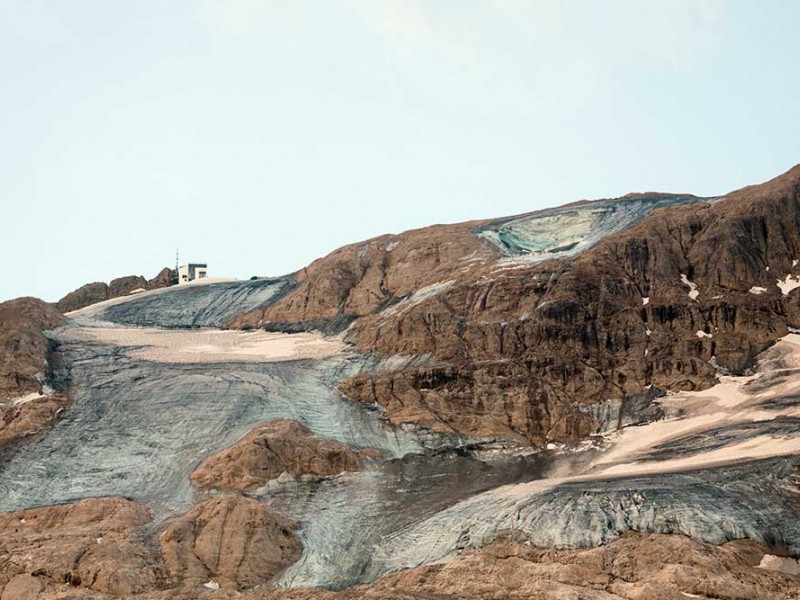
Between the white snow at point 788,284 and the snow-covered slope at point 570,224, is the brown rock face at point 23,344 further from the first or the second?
the white snow at point 788,284

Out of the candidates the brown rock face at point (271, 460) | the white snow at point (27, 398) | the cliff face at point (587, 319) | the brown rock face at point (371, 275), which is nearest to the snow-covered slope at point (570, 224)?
the cliff face at point (587, 319)

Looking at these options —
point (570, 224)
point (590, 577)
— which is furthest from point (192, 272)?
point (590, 577)

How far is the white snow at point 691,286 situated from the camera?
77.1 m

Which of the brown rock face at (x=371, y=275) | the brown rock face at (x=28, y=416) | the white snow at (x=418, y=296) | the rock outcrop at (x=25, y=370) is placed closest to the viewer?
the brown rock face at (x=28, y=416)

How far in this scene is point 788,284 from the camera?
77.1 meters

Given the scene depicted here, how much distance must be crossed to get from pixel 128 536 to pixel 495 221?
53.4m

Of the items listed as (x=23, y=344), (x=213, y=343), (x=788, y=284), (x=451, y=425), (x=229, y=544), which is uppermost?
(x=23, y=344)

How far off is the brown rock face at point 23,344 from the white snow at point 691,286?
44889 mm

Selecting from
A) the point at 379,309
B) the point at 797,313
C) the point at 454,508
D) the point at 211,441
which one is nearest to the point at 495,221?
the point at 379,309

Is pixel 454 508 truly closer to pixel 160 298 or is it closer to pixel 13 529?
pixel 13 529

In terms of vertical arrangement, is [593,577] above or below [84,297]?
below

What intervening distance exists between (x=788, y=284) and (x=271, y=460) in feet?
124

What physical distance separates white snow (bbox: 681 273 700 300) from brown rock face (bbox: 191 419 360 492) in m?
27.0

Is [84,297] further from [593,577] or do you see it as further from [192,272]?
[593,577]
